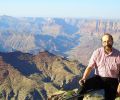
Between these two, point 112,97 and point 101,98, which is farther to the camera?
point 101,98

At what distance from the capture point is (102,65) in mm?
15984

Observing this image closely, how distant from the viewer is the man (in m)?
15.8

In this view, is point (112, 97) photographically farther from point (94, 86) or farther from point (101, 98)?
point (101, 98)

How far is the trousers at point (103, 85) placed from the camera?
52.4ft

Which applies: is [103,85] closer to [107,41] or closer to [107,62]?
[107,62]

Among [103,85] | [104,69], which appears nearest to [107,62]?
[104,69]

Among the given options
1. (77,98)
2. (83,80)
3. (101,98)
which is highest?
(83,80)

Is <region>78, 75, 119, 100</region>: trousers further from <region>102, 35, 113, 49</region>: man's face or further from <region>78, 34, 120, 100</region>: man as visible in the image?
<region>102, 35, 113, 49</region>: man's face

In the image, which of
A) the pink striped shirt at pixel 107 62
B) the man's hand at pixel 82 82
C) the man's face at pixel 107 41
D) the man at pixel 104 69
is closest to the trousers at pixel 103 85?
the man at pixel 104 69

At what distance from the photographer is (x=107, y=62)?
15.9m

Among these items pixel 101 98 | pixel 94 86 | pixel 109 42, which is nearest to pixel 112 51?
pixel 109 42

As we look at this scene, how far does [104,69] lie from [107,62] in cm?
36

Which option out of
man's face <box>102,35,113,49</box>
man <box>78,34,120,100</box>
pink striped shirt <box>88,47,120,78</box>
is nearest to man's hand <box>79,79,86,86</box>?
man <box>78,34,120,100</box>

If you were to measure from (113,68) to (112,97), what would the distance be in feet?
5.19
